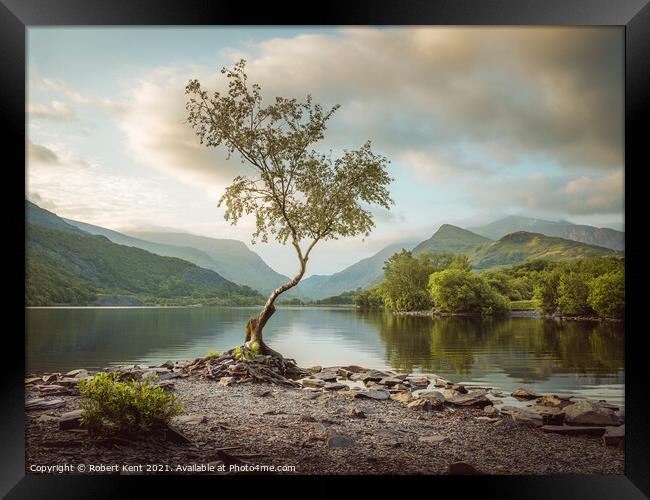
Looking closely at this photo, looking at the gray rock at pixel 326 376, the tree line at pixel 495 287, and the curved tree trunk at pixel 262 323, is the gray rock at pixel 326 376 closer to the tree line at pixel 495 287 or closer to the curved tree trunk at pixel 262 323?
the curved tree trunk at pixel 262 323

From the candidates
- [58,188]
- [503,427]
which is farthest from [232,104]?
[503,427]

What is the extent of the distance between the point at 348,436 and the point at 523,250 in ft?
14.3

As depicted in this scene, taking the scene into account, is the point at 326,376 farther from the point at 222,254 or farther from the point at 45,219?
the point at 45,219

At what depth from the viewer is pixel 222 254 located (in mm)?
8445

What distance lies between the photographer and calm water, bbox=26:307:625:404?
7.48 meters

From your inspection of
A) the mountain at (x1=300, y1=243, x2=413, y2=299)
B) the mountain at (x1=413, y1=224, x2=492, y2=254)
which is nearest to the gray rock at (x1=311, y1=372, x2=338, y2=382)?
the mountain at (x1=300, y1=243, x2=413, y2=299)

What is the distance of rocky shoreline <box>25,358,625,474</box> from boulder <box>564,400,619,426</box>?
0.04 ft

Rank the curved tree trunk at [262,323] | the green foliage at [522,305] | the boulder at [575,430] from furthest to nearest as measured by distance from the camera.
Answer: the green foliage at [522,305] < the curved tree trunk at [262,323] < the boulder at [575,430]

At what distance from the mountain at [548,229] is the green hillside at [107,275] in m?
4.24

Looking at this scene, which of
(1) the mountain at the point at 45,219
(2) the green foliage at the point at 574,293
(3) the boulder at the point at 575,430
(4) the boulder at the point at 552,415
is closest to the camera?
(3) the boulder at the point at 575,430

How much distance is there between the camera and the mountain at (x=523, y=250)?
783 centimetres

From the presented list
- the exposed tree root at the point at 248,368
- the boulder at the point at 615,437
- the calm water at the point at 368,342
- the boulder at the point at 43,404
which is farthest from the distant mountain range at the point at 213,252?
the boulder at the point at 615,437
